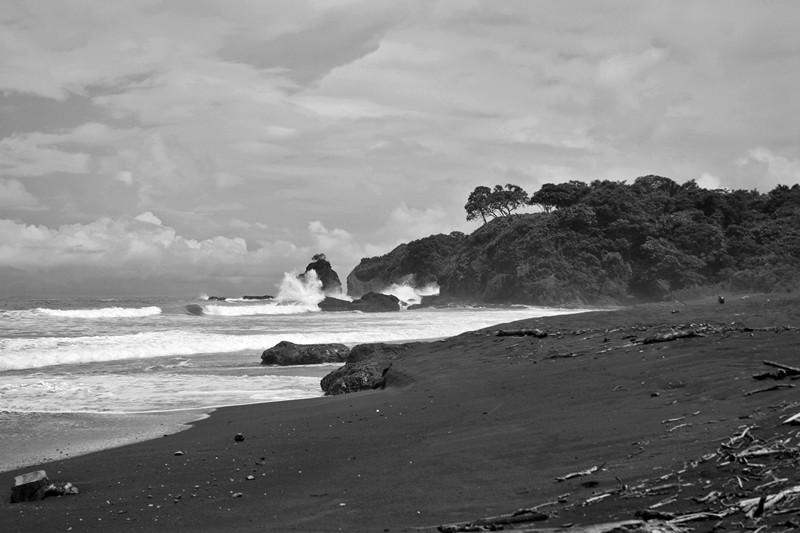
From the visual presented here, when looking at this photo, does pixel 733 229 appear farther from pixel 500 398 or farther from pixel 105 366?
pixel 500 398

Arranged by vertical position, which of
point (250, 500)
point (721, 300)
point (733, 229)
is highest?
point (733, 229)

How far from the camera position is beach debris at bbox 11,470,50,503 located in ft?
22.2

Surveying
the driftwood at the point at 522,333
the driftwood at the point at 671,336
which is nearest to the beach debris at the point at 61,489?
the driftwood at the point at 671,336

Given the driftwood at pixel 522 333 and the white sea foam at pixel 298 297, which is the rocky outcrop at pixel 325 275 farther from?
the driftwood at pixel 522 333

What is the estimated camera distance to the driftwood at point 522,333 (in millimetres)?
13648

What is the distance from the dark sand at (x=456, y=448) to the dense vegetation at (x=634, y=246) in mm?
56501

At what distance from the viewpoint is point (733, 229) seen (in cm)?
7025

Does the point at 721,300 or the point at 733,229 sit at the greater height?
the point at 733,229

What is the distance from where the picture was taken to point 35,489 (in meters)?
6.84

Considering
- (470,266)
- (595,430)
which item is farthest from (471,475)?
(470,266)

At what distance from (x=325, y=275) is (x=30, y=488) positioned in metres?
81.9

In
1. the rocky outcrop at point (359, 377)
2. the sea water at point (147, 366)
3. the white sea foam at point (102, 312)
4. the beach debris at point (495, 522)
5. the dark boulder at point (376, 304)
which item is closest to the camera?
the beach debris at point (495, 522)

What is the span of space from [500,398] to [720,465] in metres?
4.72

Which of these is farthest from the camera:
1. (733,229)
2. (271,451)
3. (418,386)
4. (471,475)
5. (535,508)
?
(733,229)
